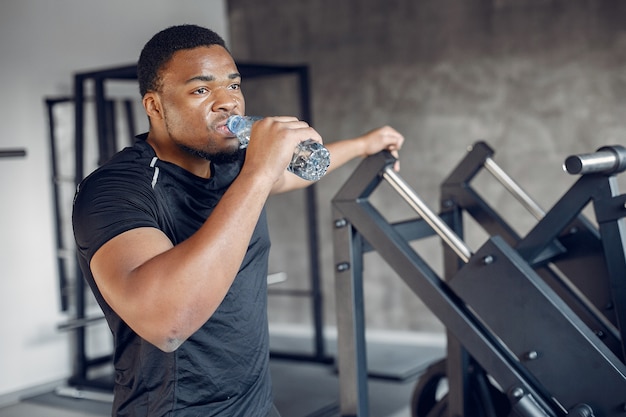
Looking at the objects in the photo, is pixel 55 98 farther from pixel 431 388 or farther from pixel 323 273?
pixel 431 388

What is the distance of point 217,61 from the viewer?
4.84ft

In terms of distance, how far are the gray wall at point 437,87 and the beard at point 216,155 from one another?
140 inches

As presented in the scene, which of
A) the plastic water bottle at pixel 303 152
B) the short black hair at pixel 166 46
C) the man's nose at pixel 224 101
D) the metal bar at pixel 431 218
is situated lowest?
the metal bar at pixel 431 218

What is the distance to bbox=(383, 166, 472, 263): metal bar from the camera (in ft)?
6.81

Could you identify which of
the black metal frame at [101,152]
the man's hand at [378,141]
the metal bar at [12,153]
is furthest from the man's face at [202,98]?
the black metal frame at [101,152]

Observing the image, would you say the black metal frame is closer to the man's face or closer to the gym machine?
the gym machine

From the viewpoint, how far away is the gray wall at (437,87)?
15.0 ft

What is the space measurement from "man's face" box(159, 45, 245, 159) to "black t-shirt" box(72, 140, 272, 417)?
0.30ft

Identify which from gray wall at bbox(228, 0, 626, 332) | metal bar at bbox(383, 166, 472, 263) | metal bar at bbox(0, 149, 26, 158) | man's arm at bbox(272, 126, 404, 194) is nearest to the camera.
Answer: metal bar at bbox(383, 166, 472, 263)

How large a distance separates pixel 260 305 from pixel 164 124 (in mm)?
432

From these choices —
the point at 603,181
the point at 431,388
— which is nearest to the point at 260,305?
the point at 603,181

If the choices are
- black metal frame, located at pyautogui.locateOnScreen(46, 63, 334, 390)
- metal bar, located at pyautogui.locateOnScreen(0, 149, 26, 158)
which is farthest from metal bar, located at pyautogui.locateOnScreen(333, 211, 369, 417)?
black metal frame, located at pyautogui.locateOnScreen(46, 63, 334, 390)

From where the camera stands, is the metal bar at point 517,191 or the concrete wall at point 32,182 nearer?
the metal bar at point 517,191

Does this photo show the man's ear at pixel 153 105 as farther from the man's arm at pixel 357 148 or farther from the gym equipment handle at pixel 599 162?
the gym equipment handle at pixel 599 162
